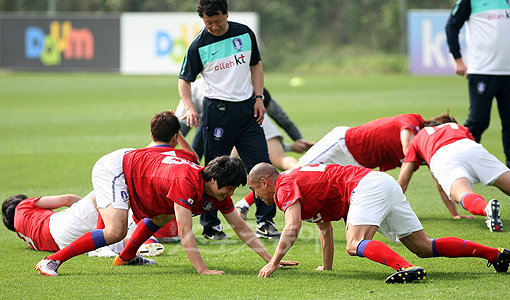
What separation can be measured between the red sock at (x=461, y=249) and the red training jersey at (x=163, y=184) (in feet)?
5.28

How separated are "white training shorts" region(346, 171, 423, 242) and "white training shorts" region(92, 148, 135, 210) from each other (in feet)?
5.78

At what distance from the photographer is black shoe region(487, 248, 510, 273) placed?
17.8ft

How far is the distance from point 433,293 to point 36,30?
3081cm

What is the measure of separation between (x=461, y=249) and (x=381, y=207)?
69 centimetres

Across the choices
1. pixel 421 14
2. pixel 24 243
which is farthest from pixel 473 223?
pixel 421 14

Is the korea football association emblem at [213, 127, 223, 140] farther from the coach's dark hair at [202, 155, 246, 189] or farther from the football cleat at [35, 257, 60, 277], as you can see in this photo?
the football cleat at [35, 257, 60, 277]

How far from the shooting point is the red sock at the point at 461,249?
5.47m

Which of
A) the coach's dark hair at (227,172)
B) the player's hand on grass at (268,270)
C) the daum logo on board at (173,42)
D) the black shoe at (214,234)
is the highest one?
the daum logo on board at (173,42)

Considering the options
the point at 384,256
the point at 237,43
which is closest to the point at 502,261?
the point at 384,256

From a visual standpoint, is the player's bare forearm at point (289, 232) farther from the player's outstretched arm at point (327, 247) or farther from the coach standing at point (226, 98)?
the coach standing at point (226, 98)

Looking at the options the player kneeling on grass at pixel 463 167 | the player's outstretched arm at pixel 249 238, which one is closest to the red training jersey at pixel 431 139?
the player kneeling on grass at pixel 463 167

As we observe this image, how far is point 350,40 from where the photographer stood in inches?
1845

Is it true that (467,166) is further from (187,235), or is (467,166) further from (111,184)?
(111,184)

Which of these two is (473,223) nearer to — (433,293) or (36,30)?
(433,293)
